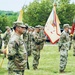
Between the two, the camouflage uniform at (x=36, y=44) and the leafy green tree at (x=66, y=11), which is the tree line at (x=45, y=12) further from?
the camouflage uniform at (x=36, y=44)

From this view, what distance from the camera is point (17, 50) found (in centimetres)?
1016

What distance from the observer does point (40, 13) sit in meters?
52.5

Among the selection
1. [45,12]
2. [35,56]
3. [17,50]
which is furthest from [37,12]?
[17,50]

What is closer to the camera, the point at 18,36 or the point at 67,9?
the point at 18,36

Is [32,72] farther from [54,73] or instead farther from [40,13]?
[40,13]

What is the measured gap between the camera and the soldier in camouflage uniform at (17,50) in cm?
1013

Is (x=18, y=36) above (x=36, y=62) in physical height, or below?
above

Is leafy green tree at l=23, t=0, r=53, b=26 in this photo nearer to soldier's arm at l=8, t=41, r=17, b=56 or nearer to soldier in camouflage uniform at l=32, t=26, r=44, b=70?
soldier in camouflage uniform at l=32, t=26, r=44, b=70

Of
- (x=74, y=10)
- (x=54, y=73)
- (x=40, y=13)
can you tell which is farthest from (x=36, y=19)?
(x=54, y=73)

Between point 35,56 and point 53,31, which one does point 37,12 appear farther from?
point 35,56

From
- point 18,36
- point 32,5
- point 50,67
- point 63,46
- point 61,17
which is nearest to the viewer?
point 18,36

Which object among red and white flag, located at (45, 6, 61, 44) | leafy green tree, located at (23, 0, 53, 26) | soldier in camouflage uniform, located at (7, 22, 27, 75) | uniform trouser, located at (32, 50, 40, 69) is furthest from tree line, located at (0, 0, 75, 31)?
soldier in camouflage uniform, located at (7, 22, 27, 75)

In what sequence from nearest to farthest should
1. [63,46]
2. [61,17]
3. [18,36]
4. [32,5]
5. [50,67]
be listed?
Answer: [18,36] → [63,46] → [50,67] → [61,17] → [32,5]

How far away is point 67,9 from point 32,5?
5.16 metres
